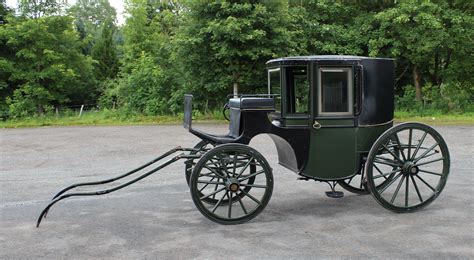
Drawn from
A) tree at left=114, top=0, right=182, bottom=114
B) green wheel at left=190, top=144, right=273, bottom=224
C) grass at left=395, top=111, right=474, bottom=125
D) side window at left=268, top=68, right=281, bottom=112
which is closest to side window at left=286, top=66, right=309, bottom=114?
side window at left=268, top=68, right=281, bottom=112

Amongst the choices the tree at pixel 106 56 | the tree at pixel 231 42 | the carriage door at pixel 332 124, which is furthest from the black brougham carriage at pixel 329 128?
the tree at pixel 106 56

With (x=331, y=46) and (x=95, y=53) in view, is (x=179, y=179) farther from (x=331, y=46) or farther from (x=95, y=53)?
(x=95, y=53)

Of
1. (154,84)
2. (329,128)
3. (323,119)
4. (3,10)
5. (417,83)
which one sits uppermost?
(3,10)

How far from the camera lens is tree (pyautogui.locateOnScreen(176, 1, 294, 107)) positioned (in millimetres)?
15383

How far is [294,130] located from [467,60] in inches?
667

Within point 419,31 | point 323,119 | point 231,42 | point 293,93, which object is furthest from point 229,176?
point 419,31

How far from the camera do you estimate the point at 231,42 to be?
15.7m

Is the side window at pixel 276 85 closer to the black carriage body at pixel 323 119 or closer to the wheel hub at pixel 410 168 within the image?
the black carriage body at pixel 323 119

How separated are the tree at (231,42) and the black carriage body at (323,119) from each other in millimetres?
10379

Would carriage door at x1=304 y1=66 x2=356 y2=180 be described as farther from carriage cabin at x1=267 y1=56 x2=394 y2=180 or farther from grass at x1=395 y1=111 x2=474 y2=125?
grass at x1=395 y1=111 x2=474 y2=125

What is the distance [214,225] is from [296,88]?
6.18ft

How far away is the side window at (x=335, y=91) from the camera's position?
188 inches

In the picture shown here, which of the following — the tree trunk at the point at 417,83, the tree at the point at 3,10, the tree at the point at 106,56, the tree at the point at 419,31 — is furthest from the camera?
the tree at the point at 106,56

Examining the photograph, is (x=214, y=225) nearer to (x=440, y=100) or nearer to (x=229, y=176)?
(x=229, y=176)
